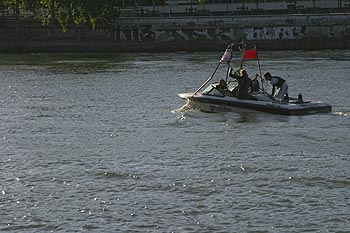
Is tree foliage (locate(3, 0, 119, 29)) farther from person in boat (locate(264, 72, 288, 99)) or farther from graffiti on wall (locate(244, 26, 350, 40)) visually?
person in boat (locate(264, 72, 288, 99))

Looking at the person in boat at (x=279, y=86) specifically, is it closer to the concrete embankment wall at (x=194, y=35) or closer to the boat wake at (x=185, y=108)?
the boat wake at (x=185, y=108)

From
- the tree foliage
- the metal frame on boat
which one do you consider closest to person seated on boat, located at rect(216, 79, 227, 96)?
the metal frame on boat

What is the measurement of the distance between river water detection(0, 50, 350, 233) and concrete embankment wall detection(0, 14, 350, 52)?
45.4 metres

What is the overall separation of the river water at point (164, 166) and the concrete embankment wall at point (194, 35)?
4535cm

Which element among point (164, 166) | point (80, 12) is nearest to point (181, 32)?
point (80, 12)

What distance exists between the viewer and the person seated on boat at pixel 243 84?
3147 cm

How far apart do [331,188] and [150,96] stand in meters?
22.5

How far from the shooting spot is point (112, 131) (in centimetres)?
2958

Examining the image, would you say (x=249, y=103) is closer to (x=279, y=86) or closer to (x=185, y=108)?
(x=279, y=86)

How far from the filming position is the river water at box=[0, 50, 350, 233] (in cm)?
1773

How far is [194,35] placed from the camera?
90188 mm

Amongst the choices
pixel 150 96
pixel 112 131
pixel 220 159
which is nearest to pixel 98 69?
pixel 150 96

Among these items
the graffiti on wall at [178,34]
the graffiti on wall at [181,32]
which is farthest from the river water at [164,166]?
the graffiti on wall at [178,34]

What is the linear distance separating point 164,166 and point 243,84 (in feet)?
32.1
